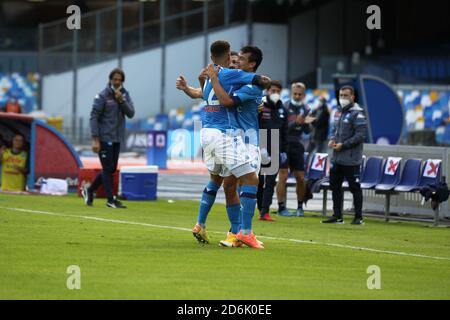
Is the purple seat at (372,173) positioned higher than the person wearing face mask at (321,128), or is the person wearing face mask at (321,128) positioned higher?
the person wearing face mask at (321,128)

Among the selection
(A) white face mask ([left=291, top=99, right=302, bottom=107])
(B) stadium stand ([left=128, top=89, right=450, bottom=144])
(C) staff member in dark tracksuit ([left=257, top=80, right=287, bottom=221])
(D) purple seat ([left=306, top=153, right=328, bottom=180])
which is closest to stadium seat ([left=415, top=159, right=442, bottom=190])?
(D) purple seat ([left=306, top=153, right=328, bottom=180])

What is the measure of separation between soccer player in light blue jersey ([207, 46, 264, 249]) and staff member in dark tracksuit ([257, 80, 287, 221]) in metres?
4.86

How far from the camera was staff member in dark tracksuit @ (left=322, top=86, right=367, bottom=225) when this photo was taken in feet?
59.9

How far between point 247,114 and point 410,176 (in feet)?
20.5

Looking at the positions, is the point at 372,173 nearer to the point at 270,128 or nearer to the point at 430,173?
the point at 430,173

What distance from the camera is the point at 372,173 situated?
1977 cm

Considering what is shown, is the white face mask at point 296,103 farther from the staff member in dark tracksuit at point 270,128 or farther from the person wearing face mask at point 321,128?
the person wearing face mask at point 321,128

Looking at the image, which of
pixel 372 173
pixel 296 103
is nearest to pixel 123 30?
pixel 296 103

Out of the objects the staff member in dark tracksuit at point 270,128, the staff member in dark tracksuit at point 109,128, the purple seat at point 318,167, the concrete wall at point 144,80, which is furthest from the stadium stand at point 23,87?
the staff member in dark tracksuit at point 270,128

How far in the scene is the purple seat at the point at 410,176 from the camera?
19.0m

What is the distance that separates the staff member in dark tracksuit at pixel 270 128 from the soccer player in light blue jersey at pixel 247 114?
4.86 metres

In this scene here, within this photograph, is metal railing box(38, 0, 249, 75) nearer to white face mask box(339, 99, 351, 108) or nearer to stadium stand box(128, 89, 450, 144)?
stadium stand box(128, 89, 450, 144)
